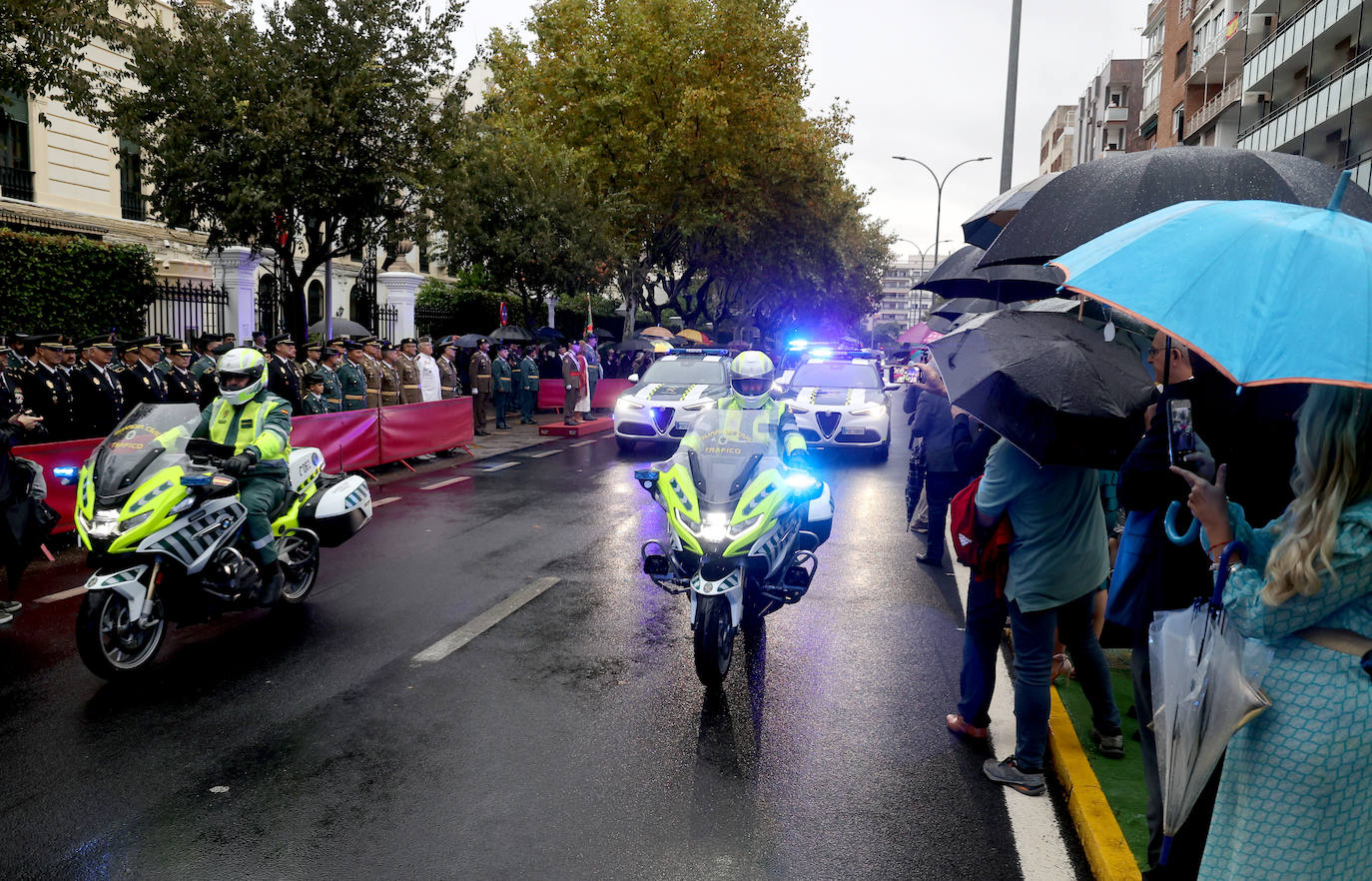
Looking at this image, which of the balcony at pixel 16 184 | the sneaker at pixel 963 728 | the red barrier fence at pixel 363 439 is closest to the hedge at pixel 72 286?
the balcony at pixel 16 184

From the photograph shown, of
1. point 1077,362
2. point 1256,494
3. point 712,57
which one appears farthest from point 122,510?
point 712,57

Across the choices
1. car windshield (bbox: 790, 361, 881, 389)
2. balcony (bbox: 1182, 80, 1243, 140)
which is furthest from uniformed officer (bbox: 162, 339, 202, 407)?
balcony (bbox: 1182, 80, 1243, 140)

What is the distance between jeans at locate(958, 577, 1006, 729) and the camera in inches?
177

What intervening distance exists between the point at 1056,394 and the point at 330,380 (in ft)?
39.8

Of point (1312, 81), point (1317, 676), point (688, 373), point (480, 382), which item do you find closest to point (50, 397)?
point (688, 373)

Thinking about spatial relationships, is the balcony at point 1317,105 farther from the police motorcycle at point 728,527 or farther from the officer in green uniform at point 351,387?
the police motorcycle at point 728,527

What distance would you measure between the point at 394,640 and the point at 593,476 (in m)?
7.74

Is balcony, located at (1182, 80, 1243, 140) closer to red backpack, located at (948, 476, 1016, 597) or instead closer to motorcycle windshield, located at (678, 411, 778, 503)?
motorcycle windshield, located at (678, 411, 778, 503)

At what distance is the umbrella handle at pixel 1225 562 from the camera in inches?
93.1

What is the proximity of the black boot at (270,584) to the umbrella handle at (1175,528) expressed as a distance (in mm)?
5182

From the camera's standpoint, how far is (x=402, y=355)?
17.8m

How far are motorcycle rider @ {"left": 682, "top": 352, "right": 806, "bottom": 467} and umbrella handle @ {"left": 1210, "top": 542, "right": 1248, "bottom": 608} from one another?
3700 mm

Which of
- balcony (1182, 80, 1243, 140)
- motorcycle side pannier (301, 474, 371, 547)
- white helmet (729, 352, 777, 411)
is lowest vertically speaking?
motorcycle side pannier (301, 474, 371, 547)

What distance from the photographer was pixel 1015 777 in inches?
169
